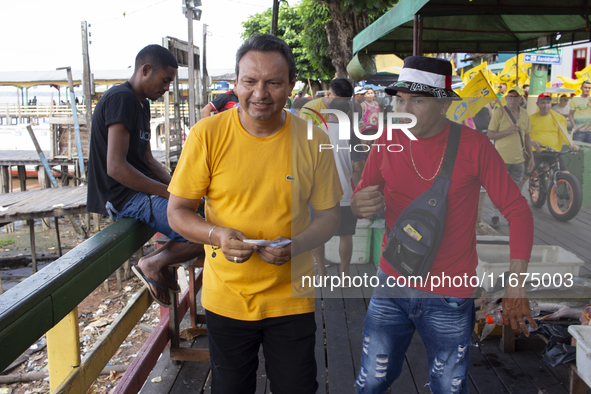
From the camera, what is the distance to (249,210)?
6.02 ft

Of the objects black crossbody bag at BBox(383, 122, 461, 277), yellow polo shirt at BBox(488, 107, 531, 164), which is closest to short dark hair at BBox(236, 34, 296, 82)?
black crossbody bag at BBox(383, 122, 461, 277)

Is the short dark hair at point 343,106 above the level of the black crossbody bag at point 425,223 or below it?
above

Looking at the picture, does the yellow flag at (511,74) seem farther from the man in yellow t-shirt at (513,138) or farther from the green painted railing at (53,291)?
the green painted railing at (53,291)

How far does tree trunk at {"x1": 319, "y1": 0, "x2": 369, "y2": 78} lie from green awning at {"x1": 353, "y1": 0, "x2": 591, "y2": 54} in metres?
2.81

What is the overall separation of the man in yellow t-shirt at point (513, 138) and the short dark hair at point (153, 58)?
202cm

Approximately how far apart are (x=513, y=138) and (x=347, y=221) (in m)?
0.80

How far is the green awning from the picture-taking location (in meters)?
3.79

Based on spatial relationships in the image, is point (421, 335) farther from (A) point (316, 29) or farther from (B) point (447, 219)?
(A) point (316, 29)

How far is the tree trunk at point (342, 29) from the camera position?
8713mm

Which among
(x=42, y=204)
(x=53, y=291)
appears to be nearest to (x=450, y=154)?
(x=53, y=291)

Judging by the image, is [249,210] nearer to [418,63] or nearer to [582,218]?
[418,63]

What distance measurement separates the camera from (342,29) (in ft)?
30.1

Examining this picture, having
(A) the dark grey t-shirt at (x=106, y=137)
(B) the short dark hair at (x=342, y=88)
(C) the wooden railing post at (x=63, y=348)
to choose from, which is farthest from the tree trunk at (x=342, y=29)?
(C) the wooden railing post at (x=63, y=348)

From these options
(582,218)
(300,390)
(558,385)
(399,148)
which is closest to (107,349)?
(300,390)
